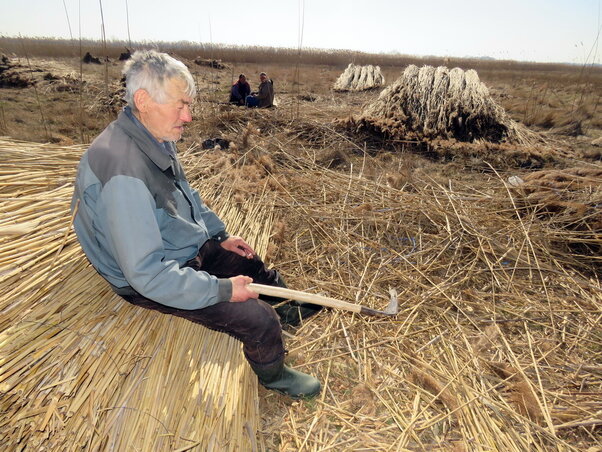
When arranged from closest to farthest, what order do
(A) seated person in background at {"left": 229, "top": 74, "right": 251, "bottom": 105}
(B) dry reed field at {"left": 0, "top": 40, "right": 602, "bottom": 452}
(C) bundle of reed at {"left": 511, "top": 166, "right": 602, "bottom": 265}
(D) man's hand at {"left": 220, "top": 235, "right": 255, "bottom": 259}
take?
(B) dry reed field at {"left": 0, "top": 40, "right": 602, "bottom": 452} → (D) man's hand at {"left": 220, "top": 235, "right": 255, "bottom": 259} → (C) bundle of reed at {"left": 511, "top": 166, "right": 602, "bottom": 265} → (A) seated person in background at {"left": 229, "top": 74, "right": 251, "bottom": 105}

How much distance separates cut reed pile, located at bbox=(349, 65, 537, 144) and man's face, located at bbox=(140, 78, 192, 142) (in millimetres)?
4583

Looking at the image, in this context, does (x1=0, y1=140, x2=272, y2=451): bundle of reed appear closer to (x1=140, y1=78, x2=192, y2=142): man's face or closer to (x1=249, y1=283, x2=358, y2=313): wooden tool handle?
(x1=249, y1=283, x2=358, y2=313): wooden tool handle

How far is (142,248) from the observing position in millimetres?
1377

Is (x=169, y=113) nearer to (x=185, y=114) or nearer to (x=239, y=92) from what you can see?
(x=185, y=114)

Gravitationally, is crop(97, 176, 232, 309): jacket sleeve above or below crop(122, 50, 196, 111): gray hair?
below

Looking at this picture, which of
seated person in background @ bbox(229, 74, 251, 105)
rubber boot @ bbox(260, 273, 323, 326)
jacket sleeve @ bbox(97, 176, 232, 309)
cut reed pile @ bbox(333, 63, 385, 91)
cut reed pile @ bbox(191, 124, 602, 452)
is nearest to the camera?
jacket sleeve @ bbox(97, 176, 232, 309)

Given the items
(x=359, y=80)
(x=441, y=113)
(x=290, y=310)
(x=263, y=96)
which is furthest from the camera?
(x=359, y=80)

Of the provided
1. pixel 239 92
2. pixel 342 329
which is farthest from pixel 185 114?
pixel 239 92

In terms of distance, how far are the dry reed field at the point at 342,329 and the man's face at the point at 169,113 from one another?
0.81 metres

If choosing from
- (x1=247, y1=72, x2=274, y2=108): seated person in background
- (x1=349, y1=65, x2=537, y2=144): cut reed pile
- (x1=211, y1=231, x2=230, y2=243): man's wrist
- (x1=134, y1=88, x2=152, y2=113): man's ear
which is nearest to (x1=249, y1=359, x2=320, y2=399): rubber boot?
(x1=211, y1=231, x2=230, y2=243): man's wrist

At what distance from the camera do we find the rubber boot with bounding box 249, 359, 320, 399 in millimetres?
1695

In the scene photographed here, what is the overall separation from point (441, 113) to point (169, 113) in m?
5.53

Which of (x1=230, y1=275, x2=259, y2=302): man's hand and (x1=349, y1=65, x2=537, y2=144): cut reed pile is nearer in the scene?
(x1=230, y1=275, x2=259, y2=302): man's hand

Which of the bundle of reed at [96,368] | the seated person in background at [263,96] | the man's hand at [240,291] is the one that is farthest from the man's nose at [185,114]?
the seated person in background at [263,96]
